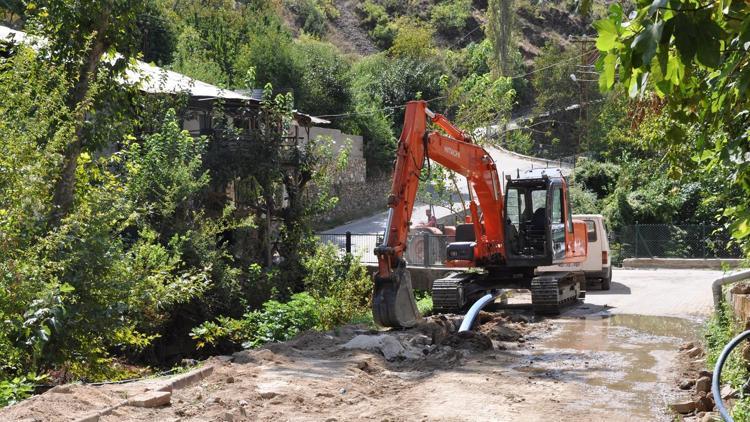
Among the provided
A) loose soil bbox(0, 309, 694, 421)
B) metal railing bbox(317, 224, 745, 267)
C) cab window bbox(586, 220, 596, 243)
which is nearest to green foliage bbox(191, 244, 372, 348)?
loose soil bbox(0, 309, 694, 421)

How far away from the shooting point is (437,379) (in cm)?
1170

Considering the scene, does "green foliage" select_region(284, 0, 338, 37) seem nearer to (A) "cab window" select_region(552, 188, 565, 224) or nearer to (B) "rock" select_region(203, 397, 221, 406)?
(A) "cab window" select_region(552, 188, 565, 224)

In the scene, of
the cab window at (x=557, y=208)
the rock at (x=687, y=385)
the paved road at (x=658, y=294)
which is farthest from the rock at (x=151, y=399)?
the paved road at (x=658, y=294)

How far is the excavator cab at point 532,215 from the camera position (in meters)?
19.5

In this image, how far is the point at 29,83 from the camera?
1235 centimetres

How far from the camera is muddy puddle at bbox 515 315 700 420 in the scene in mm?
10695

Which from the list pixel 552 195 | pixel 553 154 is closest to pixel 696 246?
pixel 552 195

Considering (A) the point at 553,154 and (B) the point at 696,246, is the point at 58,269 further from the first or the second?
(A) the point at 553,154

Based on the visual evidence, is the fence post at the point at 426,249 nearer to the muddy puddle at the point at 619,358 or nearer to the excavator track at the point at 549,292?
the excavator track at the point at 549,292

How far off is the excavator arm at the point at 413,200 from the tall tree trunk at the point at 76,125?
193 inches

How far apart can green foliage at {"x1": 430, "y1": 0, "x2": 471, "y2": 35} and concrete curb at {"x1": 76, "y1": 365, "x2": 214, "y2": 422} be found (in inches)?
3444

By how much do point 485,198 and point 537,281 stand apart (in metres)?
2.04

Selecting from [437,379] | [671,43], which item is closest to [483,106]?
[437,379]

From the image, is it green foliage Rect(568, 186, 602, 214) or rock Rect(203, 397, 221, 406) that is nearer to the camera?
rock Rect(203, 397, 221, 406)
